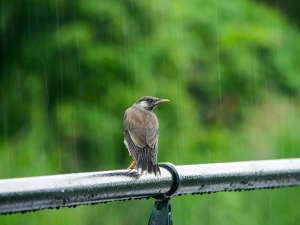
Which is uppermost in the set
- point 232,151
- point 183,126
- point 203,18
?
point 203,18

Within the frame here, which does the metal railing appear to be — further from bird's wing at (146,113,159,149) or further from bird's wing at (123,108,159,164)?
bird's wing at (146,113,159,149)

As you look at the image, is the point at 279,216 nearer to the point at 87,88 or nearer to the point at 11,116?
the point at 87,88

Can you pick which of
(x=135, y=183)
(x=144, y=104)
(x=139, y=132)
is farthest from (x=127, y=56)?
(x=135, y=183)

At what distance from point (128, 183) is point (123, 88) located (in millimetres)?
3987

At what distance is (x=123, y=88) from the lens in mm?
5625

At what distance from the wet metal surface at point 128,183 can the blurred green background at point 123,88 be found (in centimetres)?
330

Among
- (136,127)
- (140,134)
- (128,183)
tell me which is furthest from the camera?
→ (136,127)

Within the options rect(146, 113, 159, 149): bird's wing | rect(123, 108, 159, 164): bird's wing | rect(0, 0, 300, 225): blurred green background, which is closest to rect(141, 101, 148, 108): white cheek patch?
rect(123, 108, 159, 164): bird's wing

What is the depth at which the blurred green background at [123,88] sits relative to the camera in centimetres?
545

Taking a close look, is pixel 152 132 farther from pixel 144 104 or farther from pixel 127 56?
pixel 127 56

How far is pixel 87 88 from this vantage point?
5.62 m

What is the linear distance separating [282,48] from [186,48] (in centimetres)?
178

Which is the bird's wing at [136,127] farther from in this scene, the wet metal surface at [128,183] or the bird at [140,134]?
the wet metal surface at [128,183]

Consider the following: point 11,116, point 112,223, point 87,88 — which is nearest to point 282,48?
point 87,88
